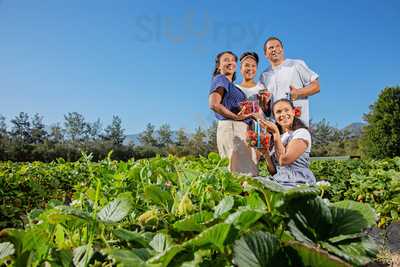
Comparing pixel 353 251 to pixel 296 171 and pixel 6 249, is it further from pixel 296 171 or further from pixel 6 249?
pixel 296 171

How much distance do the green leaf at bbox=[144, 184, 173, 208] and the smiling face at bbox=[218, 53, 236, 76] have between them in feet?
8.22

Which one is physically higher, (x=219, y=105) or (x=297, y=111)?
(x=219, y=105)

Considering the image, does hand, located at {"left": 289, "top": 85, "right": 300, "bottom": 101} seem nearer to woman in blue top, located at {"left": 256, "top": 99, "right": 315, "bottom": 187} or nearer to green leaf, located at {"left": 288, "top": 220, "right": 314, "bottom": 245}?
woman in blue top, located at {"left": 256, "top": 99, "right": 315, "bottom": 187}

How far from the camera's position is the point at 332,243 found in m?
0.57

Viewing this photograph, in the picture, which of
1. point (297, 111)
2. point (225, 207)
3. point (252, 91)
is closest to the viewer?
point (225, 207)

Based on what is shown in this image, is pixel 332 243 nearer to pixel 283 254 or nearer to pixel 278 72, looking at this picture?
pixel 283 254

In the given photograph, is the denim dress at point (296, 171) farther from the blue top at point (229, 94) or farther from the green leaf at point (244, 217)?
the green leaf at point (244, 217)

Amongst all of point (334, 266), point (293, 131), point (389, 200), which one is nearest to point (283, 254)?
point (334, 266)

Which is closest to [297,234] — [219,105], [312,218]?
[312,218]

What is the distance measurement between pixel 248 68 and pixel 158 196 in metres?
2.57

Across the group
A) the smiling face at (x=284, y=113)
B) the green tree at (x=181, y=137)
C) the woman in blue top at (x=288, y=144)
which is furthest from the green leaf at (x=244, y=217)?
the green tree at (x=181, y=137)

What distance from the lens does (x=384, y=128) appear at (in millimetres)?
13414

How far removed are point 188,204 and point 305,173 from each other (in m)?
2.49

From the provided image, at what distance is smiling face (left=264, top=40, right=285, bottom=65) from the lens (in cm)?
317
